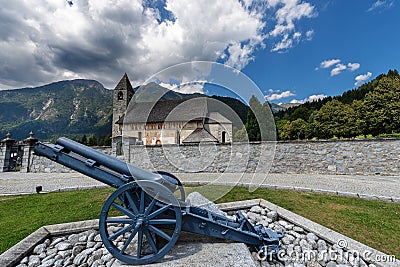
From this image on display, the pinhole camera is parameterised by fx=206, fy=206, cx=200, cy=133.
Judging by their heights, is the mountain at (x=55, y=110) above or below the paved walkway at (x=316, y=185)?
above

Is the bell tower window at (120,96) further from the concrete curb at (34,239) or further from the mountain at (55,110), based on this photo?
the mountain at (55,110)

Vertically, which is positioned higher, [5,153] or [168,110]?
[168,110]

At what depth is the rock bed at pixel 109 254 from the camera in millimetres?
2604

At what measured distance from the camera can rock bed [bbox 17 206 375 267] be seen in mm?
2604

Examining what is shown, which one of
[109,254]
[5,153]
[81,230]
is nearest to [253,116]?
[109,254]

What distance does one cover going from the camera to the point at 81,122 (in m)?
134

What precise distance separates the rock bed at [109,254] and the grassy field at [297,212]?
2.08 ft

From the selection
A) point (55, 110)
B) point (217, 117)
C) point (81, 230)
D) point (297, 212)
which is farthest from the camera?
point (55, 110)

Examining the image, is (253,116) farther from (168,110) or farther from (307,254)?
(307,254)

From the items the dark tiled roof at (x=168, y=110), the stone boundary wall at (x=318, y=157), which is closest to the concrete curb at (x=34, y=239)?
the dark tiled roof at (x=168, y=110)

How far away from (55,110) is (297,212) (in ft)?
596

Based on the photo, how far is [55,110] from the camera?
492 feet

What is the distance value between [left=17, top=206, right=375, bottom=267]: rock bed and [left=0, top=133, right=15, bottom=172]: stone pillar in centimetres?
1626

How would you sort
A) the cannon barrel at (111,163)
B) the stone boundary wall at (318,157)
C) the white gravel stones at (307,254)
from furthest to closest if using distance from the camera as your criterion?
the stone boundary wall at (318,157), the white gravel stones at (307,254), the cannon barrel at (111,163)
